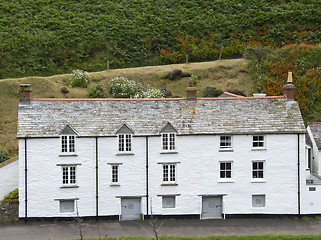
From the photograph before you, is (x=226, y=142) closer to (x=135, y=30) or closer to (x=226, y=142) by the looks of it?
(x=226, y=142)

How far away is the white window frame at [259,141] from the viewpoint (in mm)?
31609

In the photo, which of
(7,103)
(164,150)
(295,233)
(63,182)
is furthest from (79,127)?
(7,103)

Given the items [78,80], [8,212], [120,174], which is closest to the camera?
[8,212]

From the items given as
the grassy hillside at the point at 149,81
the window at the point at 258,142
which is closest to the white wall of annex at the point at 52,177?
the window at the point at 258,142

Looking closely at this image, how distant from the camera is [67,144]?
101 feet

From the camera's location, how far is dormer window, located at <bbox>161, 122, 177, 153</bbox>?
31281 mm

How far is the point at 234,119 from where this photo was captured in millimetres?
32125

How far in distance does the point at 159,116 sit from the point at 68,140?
680 cm

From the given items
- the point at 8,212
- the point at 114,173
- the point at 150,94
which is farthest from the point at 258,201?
the point at 150,94

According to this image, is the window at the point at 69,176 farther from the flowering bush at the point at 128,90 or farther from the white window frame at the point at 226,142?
the flowering bush at the point at 128,90

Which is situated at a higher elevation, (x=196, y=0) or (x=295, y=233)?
(x=196, y=0)

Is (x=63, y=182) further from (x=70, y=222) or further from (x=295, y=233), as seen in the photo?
(x=295, y=233)

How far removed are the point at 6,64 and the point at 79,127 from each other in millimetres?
36941

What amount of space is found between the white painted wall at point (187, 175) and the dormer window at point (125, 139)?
37 cm
